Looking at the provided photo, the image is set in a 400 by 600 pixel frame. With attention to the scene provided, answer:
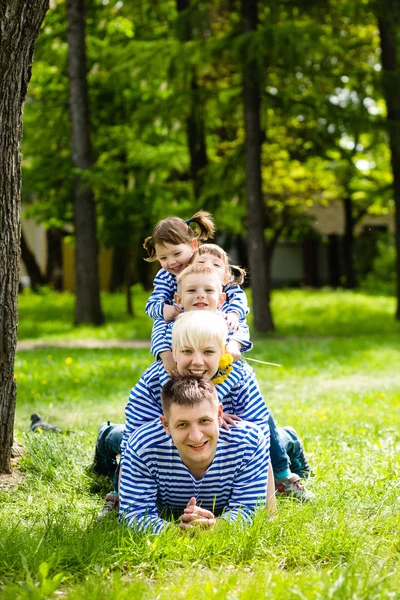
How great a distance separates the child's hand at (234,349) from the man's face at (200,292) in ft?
0.69

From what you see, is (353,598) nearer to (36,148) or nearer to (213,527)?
(213,527)

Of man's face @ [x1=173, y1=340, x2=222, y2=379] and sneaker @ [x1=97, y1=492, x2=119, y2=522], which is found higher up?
man's face @ [x1=173, y1=340, x2=222, y2=379]

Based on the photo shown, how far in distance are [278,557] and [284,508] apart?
2.57ft

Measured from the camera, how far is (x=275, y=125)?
2058cm

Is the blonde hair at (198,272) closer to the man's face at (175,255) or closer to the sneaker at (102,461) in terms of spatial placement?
the man's face at (175,255)

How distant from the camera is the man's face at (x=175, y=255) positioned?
4703 millimetres

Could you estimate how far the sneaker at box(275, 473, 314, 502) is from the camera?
4754 millimetres

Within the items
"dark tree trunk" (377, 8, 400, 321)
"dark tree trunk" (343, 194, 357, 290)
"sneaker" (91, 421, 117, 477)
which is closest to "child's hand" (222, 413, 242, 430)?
"sneaker" (91, 421, 117, 477)

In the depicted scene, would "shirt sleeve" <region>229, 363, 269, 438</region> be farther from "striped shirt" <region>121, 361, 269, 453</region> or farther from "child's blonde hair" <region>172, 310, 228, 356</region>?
"child's blonde hair" <region>172, 310, 228, 356</region>

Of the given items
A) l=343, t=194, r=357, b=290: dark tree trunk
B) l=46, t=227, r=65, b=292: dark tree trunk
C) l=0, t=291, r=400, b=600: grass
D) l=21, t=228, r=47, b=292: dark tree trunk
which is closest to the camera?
l=0, t=291, r=400, b=600: grass

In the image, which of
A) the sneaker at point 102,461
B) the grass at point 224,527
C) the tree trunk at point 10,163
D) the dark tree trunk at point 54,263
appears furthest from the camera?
the dark tree trunk at point 54,263

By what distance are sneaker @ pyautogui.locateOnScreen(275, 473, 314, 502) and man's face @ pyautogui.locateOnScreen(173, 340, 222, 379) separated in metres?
1.05

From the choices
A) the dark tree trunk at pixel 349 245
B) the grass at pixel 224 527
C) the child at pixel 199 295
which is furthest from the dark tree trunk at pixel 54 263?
the child at pixel 199 295

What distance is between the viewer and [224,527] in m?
3.82
